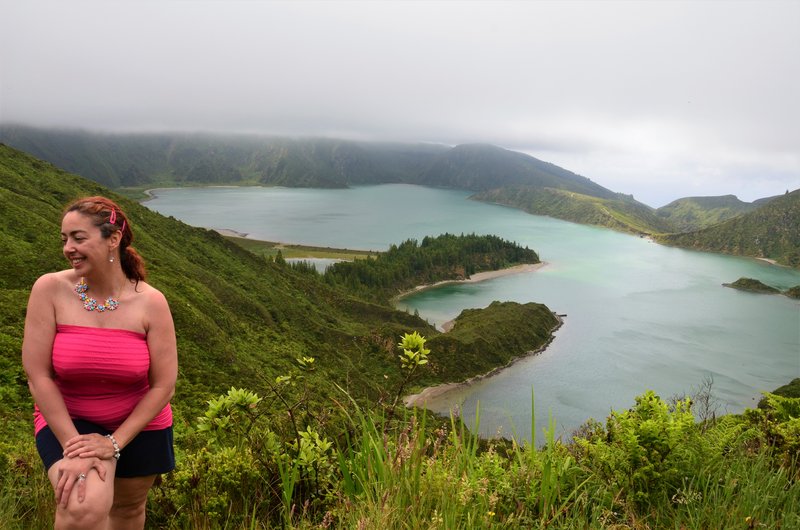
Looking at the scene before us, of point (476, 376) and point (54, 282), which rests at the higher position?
point (54, 282)

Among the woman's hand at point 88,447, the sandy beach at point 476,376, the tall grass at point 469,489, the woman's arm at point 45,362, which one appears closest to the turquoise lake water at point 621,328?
the tall grass at point 469,489

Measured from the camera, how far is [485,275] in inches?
4532

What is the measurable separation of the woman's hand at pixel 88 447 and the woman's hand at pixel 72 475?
3cm

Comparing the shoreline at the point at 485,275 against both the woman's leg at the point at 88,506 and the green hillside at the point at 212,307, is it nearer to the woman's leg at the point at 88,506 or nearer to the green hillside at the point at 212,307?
the green hillside at the point at 212,307

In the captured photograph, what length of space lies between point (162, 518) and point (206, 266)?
5012 centimetres

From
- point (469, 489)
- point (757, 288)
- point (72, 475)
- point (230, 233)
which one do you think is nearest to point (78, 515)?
point (72, 475)

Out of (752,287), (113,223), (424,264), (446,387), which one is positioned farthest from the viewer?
(424,264)

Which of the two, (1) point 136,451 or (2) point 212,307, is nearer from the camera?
(1) point 136,451

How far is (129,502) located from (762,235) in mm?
202593

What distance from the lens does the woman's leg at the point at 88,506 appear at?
8.13 feet

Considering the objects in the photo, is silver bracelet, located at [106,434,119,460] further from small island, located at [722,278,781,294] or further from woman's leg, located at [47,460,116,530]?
small island, located at [722,278,781,294]

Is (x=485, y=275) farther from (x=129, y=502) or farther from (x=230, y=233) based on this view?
(x=129, y=502)

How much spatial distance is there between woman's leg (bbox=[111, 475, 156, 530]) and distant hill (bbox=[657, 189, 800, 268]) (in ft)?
612

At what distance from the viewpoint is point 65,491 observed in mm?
2484
